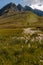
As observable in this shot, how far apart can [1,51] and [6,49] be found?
0.51 m

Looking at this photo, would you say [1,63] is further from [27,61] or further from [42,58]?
[42,58]

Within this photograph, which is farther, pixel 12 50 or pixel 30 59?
pixel 12 50

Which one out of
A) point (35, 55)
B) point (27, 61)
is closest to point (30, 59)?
point (27, 61)

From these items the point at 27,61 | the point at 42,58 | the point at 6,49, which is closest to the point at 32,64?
the point at 27,61

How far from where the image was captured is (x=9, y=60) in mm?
16219

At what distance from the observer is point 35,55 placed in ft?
57.9

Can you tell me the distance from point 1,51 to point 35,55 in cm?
268

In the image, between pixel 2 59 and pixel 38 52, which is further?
pixel 38 52

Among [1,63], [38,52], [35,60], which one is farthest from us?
[38,52]

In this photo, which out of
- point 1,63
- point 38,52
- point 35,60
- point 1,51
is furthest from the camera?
point 38,52

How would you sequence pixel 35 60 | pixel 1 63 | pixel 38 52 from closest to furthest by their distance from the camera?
pixel 1 63 < pixel 35 60 < pixel 38 52

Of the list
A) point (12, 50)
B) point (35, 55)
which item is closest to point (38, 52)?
point (35, 55)

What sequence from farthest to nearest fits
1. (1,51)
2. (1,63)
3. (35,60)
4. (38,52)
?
1. (38,52)
2. (1,51)
3. (35,60)
4. (1,63)

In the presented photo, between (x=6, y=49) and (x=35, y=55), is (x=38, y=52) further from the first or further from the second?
(x=6, y=49)
